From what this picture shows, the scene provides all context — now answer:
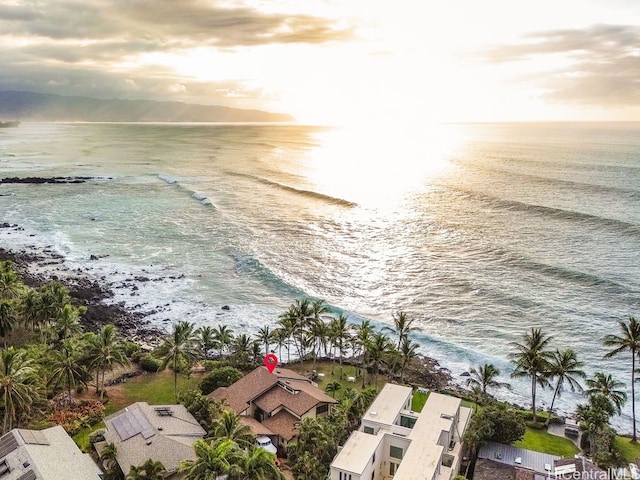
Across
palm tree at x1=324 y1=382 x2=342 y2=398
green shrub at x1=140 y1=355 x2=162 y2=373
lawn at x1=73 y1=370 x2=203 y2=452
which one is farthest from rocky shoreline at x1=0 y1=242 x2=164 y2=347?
palm tree at x1=324 y1=382 x2=342 y2=398

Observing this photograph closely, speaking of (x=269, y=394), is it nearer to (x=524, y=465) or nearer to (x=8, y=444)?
(x=8, y=444)

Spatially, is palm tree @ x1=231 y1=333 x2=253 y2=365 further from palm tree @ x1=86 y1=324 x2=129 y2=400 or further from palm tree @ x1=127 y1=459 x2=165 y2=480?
palm tree @ x1=127 y1=459 x2=165 y2=480

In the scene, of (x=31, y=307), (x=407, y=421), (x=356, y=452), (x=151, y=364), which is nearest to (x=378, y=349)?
(x=407, y=421)

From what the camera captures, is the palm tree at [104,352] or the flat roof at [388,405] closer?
the flat roof at [388,405]

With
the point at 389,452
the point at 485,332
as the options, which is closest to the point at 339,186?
the point at 485,332

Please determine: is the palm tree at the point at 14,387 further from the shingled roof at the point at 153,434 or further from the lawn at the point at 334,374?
the lawn at the point at 334,374

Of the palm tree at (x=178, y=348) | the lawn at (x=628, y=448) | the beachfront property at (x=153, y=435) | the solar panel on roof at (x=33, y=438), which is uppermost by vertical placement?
the palm tree at (x=178, y=348)

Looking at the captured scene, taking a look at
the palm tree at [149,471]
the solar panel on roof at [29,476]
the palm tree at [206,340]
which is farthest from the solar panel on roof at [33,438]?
the palm tree at [206,340]
